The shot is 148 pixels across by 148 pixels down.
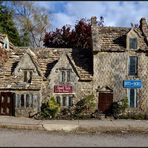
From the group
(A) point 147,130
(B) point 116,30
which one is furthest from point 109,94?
(A) point 147,130

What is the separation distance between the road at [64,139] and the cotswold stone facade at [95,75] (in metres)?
9.04

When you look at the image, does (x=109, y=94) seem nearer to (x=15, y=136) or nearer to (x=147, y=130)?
(x=147, y=130)

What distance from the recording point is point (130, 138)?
20156mm

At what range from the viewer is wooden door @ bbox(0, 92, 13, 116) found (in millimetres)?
30562

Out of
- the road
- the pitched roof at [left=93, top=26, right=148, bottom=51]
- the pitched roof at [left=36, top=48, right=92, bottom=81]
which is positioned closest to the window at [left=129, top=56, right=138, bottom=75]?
the pitched roof at [left=93, top=26, right=148, bottom=51]

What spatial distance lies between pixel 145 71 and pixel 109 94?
3.65 metres

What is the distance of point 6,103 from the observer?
3073cm

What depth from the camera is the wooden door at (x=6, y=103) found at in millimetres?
30562

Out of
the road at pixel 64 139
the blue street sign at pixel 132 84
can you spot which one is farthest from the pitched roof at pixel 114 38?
the road at pixel 64 139

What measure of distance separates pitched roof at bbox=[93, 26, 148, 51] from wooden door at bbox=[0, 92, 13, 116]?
865 cm

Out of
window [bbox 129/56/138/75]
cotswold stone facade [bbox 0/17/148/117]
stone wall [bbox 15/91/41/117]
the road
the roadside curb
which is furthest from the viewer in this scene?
window [bbox 129/56/138/75]

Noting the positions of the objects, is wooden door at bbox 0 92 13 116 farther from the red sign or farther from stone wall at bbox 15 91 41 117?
the red sign

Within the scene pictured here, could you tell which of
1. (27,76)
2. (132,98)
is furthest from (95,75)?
(27,76)

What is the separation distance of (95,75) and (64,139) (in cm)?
1313
